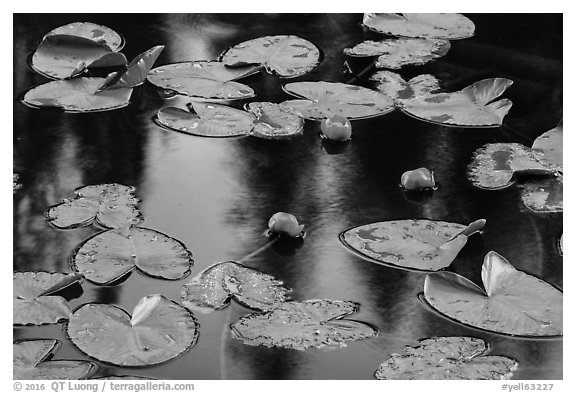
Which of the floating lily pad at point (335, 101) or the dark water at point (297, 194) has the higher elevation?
the floating lily pad at point (335, 101)

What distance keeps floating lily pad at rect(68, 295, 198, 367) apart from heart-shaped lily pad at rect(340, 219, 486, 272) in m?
0.40

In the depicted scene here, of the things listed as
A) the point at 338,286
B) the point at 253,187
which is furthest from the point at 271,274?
the point at 253,187

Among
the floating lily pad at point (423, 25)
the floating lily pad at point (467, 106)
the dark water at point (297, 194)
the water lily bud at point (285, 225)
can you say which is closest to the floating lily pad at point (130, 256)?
the dark water at point (297, 194)

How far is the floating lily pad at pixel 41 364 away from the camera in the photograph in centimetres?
153

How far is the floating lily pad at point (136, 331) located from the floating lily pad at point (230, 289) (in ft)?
0.15

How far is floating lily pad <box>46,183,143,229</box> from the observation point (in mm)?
1956

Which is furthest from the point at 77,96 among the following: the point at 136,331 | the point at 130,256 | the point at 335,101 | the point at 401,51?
the point at 136,331

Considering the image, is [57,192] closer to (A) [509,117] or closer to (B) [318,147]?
(B) [318,147]

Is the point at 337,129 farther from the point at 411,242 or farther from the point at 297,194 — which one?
the point at 411,242

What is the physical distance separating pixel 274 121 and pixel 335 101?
0.61ft

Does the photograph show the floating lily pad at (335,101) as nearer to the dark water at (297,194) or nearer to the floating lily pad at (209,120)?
the dark water at (297,194)

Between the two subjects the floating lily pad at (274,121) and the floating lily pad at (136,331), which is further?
the floating lily pad at (274,121)

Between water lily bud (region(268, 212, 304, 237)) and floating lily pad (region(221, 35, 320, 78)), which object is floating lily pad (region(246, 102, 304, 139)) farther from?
water lily bud (region(268, 212, 304, 237))

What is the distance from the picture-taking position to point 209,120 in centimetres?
238
